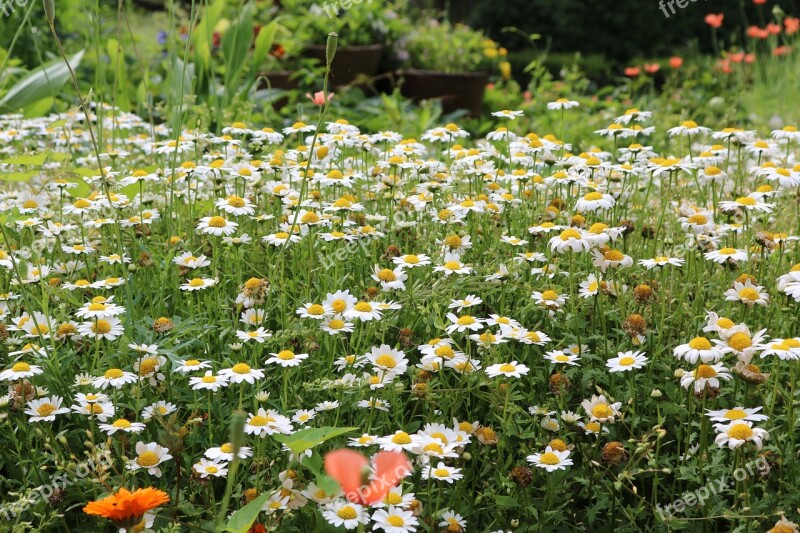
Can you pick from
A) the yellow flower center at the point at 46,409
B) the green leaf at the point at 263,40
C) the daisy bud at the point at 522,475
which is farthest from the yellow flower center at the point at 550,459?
the green leaf at the point at 263,40

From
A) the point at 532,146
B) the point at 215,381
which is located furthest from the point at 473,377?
the point at 532,146

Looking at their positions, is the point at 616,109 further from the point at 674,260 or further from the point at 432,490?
the point at 432,490

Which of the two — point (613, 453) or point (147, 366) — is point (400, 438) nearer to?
point (613, 453)

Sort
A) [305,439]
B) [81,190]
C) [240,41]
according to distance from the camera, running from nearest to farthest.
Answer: [305,439], [81,190], [240,41]

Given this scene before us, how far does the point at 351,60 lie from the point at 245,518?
18.1ft

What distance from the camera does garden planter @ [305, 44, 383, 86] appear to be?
255 inches

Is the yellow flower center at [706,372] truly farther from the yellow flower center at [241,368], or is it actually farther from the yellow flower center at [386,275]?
the yellow flower center at [241,368]

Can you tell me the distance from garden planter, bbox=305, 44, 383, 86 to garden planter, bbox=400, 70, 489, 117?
0.88 ft

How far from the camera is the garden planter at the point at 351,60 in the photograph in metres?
6.48

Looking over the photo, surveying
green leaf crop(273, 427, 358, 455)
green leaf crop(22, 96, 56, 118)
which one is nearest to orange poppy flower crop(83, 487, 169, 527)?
green leaf crop(273, 427, 358, 455)

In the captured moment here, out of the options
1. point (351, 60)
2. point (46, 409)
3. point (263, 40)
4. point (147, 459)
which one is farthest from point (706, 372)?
point (351, 60)

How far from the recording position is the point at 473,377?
183cm

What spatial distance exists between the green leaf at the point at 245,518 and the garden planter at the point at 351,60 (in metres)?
5.20

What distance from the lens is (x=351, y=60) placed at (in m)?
6.61
